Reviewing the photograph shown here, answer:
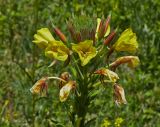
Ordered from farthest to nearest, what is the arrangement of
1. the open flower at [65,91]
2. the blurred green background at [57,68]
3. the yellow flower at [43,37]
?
1. the blurred green background at [57,68]
2. the yellow flower at [43,37]
3. the open flower at [65,91]

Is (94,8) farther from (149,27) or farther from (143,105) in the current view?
(143,105)

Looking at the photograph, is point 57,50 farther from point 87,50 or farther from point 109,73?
point 109,73

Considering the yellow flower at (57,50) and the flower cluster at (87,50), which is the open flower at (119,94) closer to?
the flower cluster at (87,50)

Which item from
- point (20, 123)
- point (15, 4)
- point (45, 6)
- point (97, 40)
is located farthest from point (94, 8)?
point (97, 40)

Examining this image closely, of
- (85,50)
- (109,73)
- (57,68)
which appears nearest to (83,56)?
(85,50)

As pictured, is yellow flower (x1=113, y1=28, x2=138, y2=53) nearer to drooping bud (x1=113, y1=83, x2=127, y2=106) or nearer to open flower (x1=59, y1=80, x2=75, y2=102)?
drooping bud (x1=113, y1=83, x2=127, y2=106)

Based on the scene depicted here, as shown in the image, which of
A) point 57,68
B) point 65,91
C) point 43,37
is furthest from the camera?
point 57,68

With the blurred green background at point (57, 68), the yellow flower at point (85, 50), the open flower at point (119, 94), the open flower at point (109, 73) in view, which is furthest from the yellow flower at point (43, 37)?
the blurred green background at point (57, 68)
